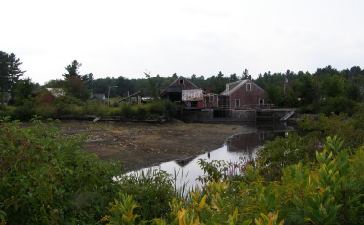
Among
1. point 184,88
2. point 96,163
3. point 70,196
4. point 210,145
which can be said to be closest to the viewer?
point 70,196

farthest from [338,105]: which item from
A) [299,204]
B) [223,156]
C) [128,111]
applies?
[299,204]

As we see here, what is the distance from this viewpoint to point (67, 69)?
263 ft

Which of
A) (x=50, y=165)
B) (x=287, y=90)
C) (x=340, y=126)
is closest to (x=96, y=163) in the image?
(x=50, y=165)

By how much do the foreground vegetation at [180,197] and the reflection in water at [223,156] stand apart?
919cm

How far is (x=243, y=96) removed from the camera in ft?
243

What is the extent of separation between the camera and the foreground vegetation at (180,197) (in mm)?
2234

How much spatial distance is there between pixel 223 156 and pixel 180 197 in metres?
23.7

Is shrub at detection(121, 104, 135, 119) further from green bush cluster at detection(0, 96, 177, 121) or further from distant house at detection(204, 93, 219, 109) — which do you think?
distant house at detection(204, 93, 219, 109)


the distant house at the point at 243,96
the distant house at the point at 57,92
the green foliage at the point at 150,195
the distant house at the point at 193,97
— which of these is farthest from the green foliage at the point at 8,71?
the green foliage at the point at 150,195

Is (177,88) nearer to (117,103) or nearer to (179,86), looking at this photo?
(179,86)

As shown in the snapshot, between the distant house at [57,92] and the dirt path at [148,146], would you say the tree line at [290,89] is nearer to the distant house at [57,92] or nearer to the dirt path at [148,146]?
the distant house at [57,92]

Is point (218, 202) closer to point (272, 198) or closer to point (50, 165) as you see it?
point (272, 198)

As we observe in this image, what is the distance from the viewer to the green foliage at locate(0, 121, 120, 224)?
4.98 metres

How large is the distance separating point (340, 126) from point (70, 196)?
313 inches
